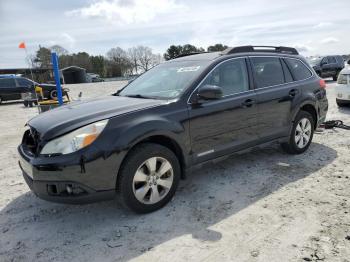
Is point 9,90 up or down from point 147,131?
up

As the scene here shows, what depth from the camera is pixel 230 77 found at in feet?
14.2

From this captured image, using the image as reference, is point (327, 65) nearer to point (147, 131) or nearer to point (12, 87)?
point (12, 87)

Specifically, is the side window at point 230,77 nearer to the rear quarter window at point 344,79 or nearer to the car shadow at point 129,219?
the car shadow at point 129,219

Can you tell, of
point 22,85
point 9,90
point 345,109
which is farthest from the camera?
point 22,85

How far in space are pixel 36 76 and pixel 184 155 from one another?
4436cm

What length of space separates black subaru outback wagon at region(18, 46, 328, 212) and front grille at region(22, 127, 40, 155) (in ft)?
0.04

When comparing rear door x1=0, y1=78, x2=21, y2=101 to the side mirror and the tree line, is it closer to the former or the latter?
the side mirror

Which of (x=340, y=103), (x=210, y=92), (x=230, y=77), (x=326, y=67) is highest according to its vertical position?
(x=230, y=77)

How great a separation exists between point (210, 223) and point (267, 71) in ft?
8.54

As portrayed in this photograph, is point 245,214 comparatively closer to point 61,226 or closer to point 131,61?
point 61,226

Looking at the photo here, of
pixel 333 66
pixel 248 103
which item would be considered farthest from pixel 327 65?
pixel 248 103

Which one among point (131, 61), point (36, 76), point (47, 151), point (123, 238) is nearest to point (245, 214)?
point (123, 238)

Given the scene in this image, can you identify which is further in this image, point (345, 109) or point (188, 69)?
point (345, 109)

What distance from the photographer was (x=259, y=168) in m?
4.81
